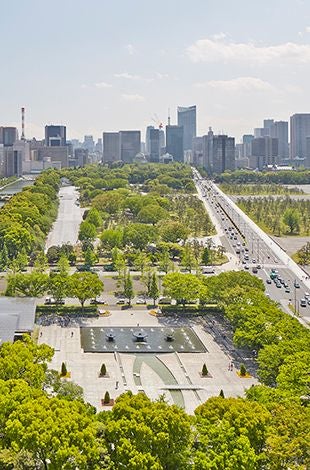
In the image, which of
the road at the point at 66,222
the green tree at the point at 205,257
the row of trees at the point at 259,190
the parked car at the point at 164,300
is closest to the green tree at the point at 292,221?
the green tree at the point at 205,257

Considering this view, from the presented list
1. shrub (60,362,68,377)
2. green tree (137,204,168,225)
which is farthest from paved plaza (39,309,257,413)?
green tree (137,204,168,225)

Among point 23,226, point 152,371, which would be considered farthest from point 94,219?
point 152,371

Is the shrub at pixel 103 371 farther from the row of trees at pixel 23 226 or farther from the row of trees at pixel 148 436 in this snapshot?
the row of trees at pixel 23 226

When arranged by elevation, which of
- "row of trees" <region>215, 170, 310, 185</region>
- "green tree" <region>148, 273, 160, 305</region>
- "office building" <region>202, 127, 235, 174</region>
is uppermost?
"office building" <region>202, 127, 235, 174</region>

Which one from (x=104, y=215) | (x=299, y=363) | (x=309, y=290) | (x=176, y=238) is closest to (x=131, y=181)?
(x=104, y=215)

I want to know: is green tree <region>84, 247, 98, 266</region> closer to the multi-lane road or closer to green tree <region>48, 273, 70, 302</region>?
the multi-lane road

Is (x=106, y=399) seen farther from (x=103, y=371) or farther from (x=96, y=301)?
(x=96, y=301)

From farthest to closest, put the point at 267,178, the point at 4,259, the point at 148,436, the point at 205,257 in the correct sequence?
1. the point at 267,178
2. the point at 205,257
3. the point at 4,259
4. the point at 148,436
